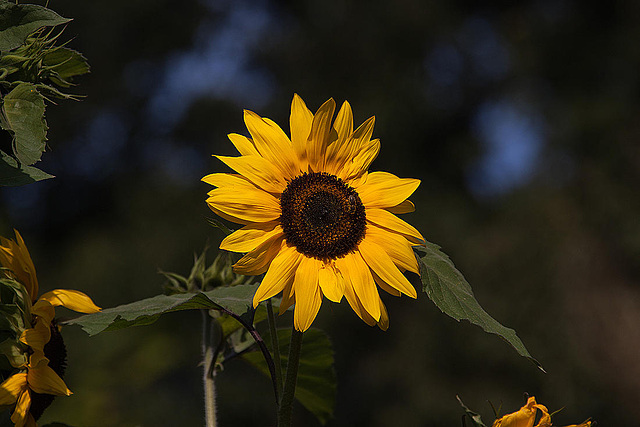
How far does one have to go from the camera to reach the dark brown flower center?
1.98ft

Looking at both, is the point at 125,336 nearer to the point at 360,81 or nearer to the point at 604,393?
the point at 604,393

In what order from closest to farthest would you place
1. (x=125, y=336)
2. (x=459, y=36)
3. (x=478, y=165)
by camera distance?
(x=125, y=336), (x=478, y=165), (x=459, y=36)

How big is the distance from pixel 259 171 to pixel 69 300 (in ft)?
0.66

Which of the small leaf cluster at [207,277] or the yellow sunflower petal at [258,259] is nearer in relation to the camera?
the yellow sunflower petal at [258,259]

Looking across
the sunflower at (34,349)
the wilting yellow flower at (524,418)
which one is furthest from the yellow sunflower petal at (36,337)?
the wilting yellow flower at (524,418)

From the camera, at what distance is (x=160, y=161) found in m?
7.68

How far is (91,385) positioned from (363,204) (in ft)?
13.0

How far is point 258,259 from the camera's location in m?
0.58

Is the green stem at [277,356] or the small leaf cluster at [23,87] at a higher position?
the small leaf cluster at [23,87]

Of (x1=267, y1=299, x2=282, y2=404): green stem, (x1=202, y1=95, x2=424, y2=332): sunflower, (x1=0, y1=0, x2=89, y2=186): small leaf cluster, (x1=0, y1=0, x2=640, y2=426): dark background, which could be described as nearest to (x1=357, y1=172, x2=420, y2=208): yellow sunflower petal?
(x1=202, y1=95, x2=424, y2=332): sunflower

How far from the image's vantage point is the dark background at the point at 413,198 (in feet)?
17.9

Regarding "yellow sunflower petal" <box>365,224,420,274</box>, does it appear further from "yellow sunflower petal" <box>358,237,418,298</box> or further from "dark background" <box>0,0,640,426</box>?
"dark background" <box>0,0,640,426</box>

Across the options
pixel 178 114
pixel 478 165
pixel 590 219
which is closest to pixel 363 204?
pixel 590 219

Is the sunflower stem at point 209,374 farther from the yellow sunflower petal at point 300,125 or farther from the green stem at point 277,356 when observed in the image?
the yellow sunflower petal at point 300,125
